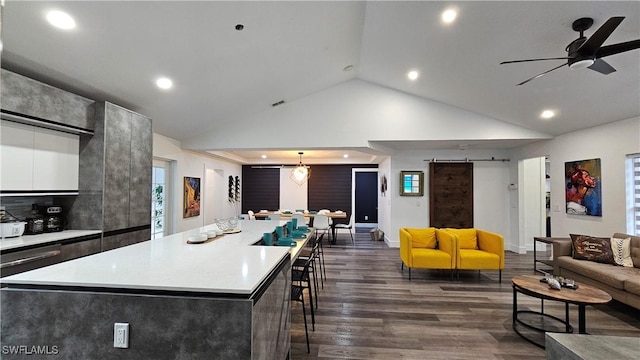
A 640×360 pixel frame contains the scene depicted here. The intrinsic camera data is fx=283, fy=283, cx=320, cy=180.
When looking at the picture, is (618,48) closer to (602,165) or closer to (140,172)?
(602,165)

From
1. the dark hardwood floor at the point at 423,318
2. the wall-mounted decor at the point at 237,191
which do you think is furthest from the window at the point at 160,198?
the wall-mounted decor at the point at 237,191

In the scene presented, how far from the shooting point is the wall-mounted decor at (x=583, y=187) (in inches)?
174

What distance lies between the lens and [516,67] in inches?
140

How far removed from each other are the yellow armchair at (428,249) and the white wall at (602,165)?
7.46 ft

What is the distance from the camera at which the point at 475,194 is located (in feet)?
22.3

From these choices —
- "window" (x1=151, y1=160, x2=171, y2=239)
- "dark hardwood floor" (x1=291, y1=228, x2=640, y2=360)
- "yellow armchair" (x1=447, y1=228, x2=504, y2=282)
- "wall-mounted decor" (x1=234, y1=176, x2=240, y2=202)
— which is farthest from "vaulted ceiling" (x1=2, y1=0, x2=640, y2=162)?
"wall-mounted decor" (x1=234, y1=176, x2=240, y2=202)

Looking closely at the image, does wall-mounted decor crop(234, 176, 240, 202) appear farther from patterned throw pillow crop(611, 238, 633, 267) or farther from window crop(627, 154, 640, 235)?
window crop(627, 154, 640, 235)

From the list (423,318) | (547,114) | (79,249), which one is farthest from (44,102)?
(547,114)

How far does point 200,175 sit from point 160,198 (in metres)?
1.41

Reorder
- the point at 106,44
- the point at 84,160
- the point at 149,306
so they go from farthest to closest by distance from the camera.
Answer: the point at 84,160
the point at 106,44
the point at 149,306

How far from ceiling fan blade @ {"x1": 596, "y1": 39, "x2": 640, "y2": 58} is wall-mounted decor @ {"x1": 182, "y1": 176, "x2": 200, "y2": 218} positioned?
6555 millimetres

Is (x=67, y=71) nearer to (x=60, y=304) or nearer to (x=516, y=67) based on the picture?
(x=60, y=304)

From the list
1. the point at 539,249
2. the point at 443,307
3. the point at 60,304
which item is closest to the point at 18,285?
the point at 60,304

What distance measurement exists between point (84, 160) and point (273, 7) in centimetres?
284
